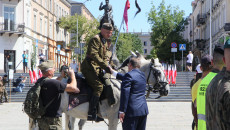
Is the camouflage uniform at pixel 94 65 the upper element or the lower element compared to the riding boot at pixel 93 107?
upper

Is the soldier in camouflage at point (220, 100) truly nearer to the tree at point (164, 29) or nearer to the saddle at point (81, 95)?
the saddle at point (81, 95)

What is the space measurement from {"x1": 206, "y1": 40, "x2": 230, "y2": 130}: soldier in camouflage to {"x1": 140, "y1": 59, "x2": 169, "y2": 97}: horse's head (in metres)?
4.97

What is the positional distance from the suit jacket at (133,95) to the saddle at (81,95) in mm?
1585

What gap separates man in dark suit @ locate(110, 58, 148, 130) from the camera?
19.8 feet

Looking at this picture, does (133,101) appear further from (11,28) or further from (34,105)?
(11,28)

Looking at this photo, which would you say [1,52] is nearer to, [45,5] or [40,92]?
[45,5]

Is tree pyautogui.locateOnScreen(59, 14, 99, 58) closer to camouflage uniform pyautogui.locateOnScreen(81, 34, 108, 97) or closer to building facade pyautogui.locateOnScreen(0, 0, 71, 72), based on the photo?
building facade pyautogui.locateOnScreen(0, 0, 71, 72)

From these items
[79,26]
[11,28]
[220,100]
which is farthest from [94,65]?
[79,26]

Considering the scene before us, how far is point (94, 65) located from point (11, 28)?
37186 millimetres

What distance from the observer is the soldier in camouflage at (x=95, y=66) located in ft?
24.8

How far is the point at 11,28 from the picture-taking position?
4291cm

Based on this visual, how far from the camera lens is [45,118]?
234 inches

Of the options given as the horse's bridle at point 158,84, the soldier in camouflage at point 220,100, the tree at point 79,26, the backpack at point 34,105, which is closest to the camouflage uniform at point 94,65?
the horse's bridle at point 158,84

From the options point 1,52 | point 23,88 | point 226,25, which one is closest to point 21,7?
point 1,52
